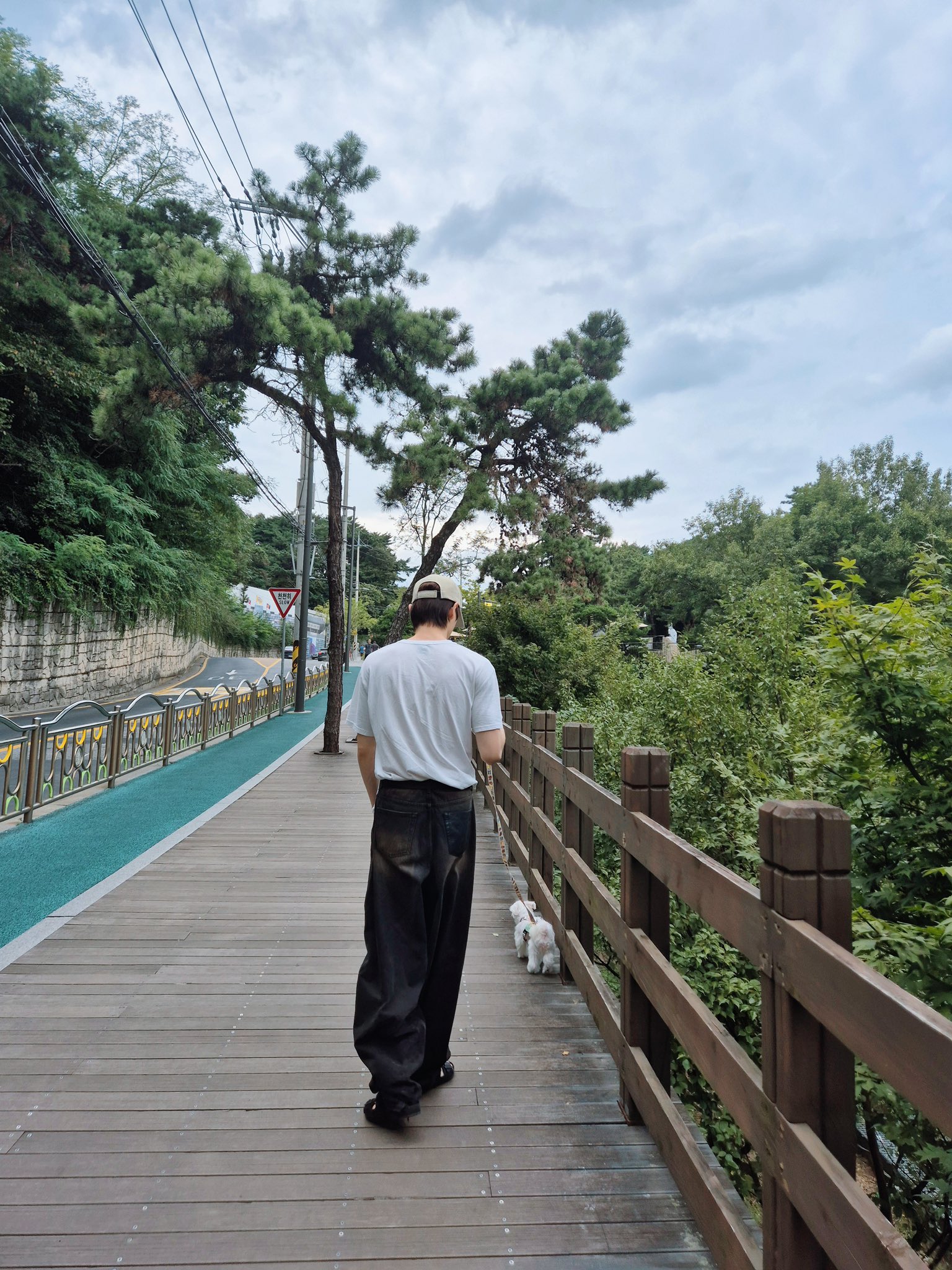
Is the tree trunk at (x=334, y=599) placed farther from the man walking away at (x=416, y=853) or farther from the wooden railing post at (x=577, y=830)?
the man walking away at (x=416, y=853)

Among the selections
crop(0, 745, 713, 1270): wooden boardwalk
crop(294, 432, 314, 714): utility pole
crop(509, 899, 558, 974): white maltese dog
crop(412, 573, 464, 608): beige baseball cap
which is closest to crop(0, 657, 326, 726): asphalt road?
crop(294, 432, 314, 714): utility pole

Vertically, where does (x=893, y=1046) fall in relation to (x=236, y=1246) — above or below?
above

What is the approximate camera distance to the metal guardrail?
784cm

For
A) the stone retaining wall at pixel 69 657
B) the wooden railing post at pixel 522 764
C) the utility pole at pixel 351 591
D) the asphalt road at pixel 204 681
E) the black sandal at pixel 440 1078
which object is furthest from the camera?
the utility pole at pixel 351 591

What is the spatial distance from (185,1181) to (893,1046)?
2.08m

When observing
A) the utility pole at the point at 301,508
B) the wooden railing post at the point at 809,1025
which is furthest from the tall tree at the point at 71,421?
the wooden railing post at the point at 809,1025

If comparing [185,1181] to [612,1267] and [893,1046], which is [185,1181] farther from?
[893,1046]

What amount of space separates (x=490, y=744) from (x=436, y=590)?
0.60 meters

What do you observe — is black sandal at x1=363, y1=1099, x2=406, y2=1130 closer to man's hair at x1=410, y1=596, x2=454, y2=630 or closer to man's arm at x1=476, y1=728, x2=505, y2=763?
man's arm at x1=476, y1=728, x2=505, y2=763

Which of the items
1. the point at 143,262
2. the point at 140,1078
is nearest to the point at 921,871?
the point at 140,1078

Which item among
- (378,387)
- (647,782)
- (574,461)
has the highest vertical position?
(378,387)

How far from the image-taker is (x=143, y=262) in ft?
79.2

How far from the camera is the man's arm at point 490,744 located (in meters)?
2.92

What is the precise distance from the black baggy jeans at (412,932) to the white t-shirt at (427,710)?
0.07 metres
